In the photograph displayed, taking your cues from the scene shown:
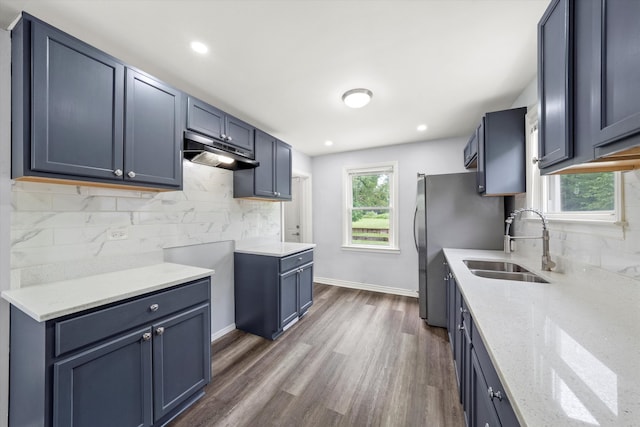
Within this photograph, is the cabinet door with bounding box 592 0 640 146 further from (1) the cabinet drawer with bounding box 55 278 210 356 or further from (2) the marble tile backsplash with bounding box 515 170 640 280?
(1) the cabinet drawer with bounding box 55 278 210 356

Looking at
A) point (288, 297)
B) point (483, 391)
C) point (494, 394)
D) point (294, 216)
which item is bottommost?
point (288, 297)

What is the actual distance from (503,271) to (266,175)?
254cm

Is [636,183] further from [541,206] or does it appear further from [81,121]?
[81,121]

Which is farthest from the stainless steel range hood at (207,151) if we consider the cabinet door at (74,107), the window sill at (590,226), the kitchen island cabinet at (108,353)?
the window sill at (590,226)

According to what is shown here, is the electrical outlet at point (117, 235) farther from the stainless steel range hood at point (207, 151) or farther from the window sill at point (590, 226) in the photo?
the window sill at point (590, 226)

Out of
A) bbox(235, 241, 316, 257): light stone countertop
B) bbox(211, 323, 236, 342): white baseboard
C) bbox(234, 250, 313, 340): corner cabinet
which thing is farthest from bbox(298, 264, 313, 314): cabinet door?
bbox(211, 323, 236, 342): white baseboard

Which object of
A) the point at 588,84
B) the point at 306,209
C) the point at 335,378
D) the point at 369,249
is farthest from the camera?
the point at 306,209

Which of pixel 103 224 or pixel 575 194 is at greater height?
pixel 575 194

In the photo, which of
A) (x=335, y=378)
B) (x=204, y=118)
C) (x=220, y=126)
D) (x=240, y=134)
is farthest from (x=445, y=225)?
(x=204, y=118)

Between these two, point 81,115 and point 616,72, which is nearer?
point 616,72

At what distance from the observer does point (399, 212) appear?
389 centimetres

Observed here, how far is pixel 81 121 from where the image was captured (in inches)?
53.7

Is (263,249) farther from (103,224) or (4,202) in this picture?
(4,202)

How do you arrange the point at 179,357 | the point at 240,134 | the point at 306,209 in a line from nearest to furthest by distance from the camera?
the point at 179,357 → the point at 240,134 → the point at 306,209
